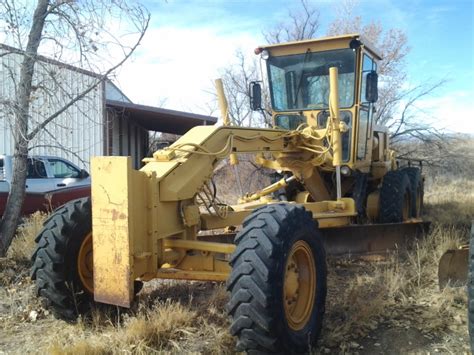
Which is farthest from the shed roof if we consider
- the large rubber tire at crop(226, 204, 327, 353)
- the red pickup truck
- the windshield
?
the large rubber tire at crop(226, 204, 327, 353)

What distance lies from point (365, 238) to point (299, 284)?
106 inches

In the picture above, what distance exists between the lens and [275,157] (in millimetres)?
7000

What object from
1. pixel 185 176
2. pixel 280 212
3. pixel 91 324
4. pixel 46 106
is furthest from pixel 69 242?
pixel 46 106

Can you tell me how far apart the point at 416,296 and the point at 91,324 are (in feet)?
10.2

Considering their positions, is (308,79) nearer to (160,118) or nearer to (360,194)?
(360,194)

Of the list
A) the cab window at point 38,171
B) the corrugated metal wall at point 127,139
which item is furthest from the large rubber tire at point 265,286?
the corrugated metal wall at point 127,139

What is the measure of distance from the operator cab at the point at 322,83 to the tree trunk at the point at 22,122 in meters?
2.98

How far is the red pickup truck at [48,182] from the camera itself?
1020 cm

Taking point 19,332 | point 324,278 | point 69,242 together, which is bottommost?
point 19,332

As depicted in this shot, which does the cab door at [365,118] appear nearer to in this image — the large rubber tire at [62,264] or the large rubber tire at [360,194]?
the large rubber tire at [360,194]

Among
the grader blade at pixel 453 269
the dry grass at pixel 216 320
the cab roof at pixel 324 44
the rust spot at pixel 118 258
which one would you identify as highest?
the cab roof at pixel 324 44

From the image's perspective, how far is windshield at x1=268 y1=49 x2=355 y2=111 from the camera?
282 inches

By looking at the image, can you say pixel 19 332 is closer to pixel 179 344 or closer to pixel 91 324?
pixel 91 324

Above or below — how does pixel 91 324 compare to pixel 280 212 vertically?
below
